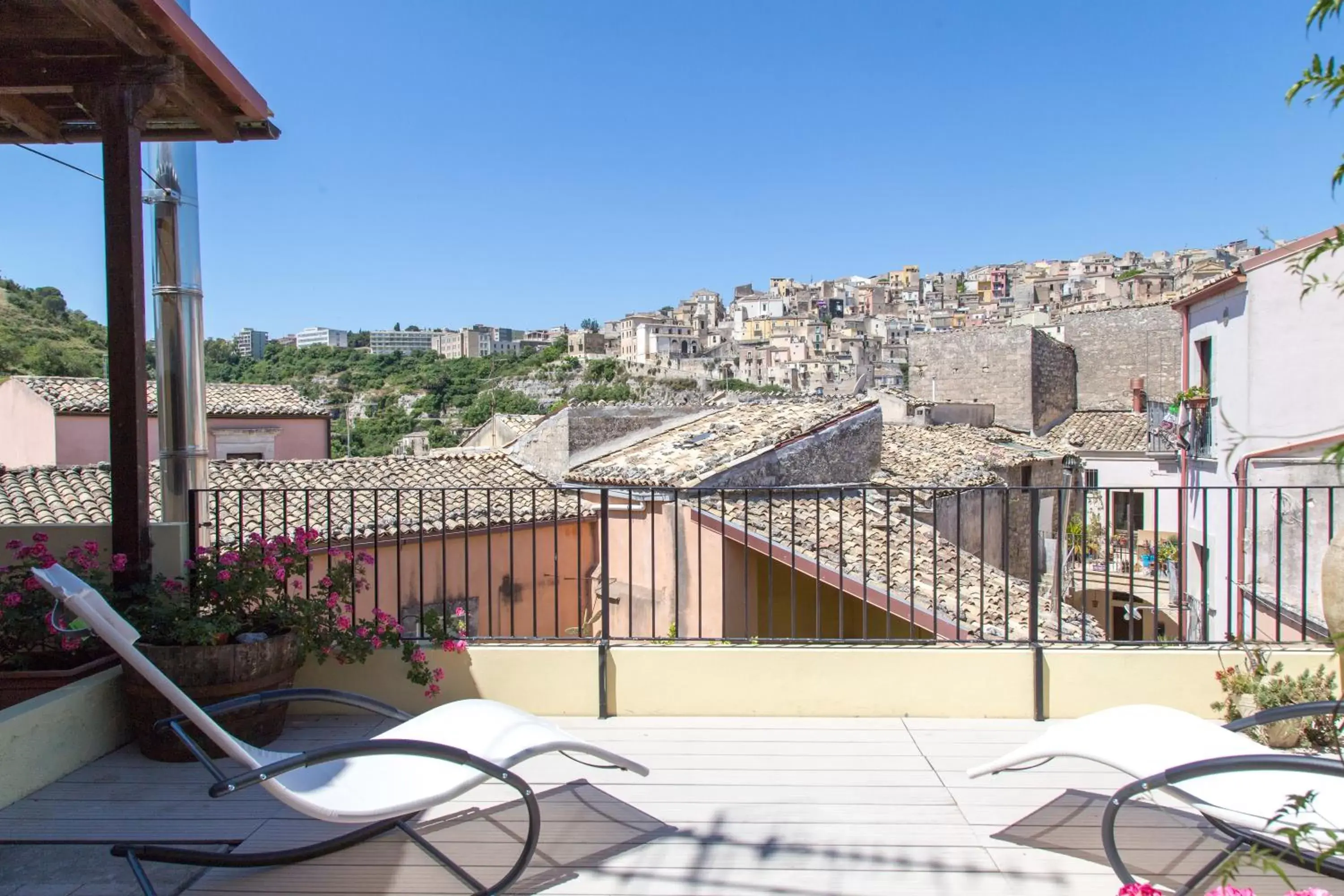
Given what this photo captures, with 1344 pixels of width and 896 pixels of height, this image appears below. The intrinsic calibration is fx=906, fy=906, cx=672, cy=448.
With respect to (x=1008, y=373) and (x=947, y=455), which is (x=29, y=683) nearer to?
(x=947, y=455)

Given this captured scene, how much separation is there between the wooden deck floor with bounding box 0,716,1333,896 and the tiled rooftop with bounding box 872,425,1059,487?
733cm

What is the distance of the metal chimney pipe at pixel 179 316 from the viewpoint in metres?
4.95

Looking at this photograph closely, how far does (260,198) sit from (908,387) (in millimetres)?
24833

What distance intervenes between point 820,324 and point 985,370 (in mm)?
68011

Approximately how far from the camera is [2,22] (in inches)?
127

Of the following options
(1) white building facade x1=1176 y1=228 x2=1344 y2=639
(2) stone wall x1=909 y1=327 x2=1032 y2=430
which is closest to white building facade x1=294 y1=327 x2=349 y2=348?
(2) stone wall x1=909 y1=327 x2=1032 y2=430

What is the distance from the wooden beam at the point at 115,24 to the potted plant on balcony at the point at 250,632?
6.19 feet

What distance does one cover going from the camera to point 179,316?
512cm

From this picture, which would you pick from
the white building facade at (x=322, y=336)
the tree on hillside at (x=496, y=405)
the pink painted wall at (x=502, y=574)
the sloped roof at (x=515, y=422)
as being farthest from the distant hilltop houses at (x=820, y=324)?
the pink painted wall at (x=502, y=574)

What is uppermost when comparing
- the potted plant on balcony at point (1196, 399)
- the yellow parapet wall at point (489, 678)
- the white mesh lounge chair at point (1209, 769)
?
the potted plant on balcony at point (1196, 399)

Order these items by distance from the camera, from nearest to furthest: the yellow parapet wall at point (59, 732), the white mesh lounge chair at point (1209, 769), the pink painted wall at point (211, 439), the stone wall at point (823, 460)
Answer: the white mesh lounge chair at point (1209, 769)
the yellow parapet wall at point (59, 732)
the stone wall at point (823, 460)
the pink painted wall at point (211, 439)

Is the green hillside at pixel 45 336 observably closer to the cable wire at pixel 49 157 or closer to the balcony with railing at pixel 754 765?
A: the cable wire at pixel 49 157

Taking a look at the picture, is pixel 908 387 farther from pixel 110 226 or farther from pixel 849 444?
pixel 110 226

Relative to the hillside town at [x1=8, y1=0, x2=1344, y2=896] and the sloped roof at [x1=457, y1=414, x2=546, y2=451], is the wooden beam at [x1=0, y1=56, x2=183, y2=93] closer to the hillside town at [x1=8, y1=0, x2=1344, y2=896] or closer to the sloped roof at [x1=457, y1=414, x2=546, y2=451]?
the hillside town at [x1=8, y1=0, x2=1344, y2=896]
